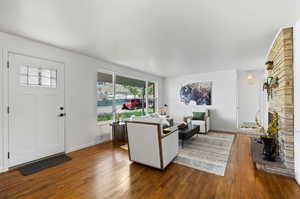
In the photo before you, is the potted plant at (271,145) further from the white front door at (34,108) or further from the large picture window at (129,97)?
the white front door at (34,108)

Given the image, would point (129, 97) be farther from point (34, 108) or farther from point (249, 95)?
point (249, 95)

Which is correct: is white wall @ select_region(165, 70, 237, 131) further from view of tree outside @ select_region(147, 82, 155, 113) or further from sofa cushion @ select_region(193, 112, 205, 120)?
view of tree outside @ select_region(147, 82, 155, 113)

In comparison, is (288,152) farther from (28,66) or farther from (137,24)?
(28,66)

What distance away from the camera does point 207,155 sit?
3.11 meters

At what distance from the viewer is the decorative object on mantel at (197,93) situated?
597cm

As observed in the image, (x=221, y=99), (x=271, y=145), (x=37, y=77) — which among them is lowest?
(x=271, y=145)

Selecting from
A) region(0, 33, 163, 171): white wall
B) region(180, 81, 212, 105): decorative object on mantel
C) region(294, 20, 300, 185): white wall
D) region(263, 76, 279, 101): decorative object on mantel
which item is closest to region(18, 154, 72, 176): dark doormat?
region(0, 33, 163, 171): white wall

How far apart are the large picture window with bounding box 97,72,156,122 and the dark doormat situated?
1.40 metres

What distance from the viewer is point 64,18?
1984 millimetres

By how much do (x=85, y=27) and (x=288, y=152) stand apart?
13.4 feet

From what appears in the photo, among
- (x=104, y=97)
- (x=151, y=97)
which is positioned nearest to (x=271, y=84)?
(x=104, y=97)

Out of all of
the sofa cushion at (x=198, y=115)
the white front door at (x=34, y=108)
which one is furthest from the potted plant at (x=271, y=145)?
the white front door at (x=34, y=108)

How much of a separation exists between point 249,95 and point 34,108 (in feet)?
24.3

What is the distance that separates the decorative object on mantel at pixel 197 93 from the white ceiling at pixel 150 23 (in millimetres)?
2731
